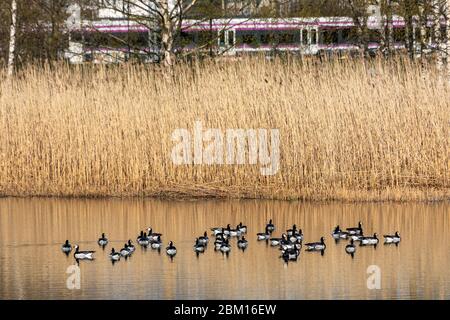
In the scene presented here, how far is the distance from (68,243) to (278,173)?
3908 mm

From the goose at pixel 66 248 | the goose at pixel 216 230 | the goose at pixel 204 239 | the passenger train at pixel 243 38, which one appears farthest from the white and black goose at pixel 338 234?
the passenger train at pixel 243 38

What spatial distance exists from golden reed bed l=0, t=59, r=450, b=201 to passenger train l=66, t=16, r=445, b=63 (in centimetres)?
590

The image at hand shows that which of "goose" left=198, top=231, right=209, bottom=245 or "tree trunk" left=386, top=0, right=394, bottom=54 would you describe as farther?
"tree trunk" left=386, top=0, right=394, bottom=54

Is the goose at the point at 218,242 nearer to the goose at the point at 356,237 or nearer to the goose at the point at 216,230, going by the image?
the goose at the point at 216,230

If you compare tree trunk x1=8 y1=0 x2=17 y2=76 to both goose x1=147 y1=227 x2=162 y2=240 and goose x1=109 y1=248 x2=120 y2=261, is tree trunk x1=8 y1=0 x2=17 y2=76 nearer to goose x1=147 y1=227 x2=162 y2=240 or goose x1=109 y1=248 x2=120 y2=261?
goose x1=147 y1=227 x2=162 y2=240

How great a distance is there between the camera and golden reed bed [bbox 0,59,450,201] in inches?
583

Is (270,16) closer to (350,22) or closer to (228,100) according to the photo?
(350,22)

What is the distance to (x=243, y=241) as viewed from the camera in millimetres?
11586

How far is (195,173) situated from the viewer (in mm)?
15258

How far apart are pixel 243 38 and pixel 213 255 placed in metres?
15.2

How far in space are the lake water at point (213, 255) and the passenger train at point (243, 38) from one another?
8128 millimetres

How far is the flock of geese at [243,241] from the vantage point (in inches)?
437

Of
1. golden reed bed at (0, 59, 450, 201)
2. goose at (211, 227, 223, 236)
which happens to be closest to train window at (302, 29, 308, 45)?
golden reed bed at (0, 59, 450, 201)
